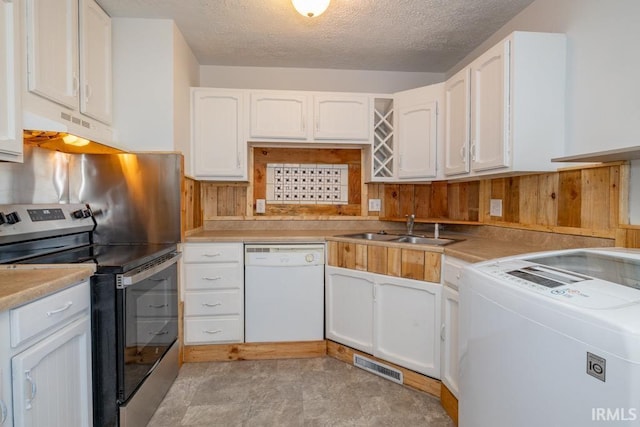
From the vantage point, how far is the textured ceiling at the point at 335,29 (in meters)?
2.01

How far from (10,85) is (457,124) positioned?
2.37 metres

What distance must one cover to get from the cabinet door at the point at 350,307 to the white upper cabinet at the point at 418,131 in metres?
0.97

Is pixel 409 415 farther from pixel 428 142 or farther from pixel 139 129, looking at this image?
pixel 139 129

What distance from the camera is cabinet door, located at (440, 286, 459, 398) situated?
178 centimetres

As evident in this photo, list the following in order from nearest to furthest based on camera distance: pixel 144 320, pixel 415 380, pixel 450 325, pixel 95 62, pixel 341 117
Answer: pixel 144 320, pixel 450 325, pixel 95 62, pixel 415 380, pixel 341 117

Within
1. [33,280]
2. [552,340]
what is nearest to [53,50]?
[33,280]

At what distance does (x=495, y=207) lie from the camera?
2.33 metres

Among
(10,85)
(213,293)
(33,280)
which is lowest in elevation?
(213,293)

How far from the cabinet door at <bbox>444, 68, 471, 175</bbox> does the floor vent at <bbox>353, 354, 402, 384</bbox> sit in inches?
55.4

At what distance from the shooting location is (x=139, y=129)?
7.18 ft

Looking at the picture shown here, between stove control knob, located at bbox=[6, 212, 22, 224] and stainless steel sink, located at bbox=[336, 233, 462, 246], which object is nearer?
stove control knob, located at bbox=[6, 212, 22, 224]

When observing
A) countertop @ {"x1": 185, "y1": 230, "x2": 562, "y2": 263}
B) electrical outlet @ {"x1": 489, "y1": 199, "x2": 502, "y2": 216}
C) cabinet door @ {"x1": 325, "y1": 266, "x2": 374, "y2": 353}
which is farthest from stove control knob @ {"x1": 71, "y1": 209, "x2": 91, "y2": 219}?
electrical outlet @ {"x1": 489, "y1": 199, "x2": 502, "y2": 216}

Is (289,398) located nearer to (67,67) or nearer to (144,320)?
(144,320)

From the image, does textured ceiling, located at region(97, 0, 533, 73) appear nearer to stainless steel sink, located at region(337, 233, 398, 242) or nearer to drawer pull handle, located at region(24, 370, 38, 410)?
stainless steel sink, located at region(337, 233, 398, 242)
